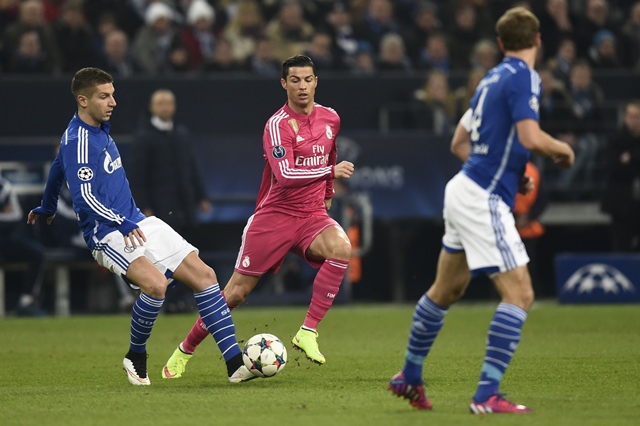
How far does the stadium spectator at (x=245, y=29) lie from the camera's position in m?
18.2

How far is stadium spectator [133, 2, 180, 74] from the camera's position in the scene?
1762 cm

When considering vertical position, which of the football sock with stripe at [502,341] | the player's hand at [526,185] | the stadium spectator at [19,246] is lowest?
the stadium spectator at [19,246]

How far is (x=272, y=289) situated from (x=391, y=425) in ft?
35.6

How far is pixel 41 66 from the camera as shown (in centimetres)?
1717

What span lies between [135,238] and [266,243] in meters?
1.39

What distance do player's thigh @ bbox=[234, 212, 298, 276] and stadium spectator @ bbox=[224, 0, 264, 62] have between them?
8.89 metres

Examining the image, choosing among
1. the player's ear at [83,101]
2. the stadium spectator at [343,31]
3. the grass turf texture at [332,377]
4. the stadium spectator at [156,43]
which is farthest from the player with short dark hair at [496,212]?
the stadium spectator at [343,31]

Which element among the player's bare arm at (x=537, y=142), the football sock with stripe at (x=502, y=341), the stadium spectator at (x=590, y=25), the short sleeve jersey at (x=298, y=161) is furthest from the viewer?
the stadium spectator at (x=590, y=25)

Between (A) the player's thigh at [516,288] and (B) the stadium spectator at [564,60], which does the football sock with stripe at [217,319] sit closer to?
(A) the player's thigh at [516,288]

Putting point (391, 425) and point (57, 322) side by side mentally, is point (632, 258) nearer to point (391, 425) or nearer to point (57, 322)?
point (57, 322)

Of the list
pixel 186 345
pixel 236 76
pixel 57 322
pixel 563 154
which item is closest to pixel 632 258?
pixel 236 76

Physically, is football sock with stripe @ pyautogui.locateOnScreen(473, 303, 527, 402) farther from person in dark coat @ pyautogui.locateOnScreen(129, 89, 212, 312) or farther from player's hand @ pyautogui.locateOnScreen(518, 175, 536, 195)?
person in dark coat @ pyautogui.locateOnScreen(129, 89, 212, 312)

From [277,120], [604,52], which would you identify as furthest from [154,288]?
[604,52]

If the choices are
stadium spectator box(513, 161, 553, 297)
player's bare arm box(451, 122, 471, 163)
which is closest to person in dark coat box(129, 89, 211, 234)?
stadium spectator box(513, 161, 553, 297)
